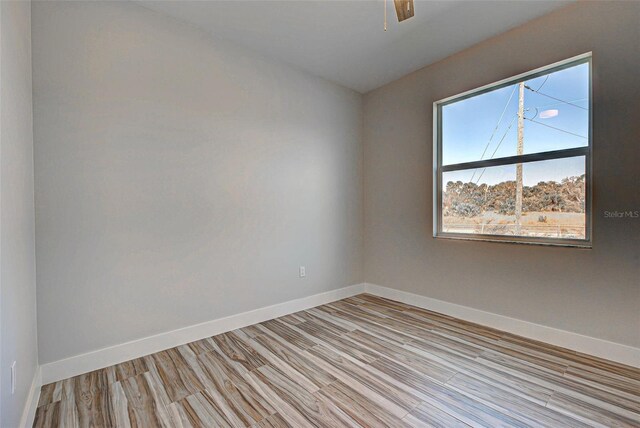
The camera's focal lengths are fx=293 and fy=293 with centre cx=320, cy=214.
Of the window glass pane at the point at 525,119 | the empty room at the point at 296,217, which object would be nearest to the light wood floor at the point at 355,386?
the empty room at the point at 296,217

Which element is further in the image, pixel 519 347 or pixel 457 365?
pixel 519 347

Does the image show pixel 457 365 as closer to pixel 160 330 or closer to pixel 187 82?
pixel 160 330

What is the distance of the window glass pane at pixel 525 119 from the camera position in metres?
2.37

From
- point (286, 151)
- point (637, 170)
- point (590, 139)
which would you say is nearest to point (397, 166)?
point (286, 151)

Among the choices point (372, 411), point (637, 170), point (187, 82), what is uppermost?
point (187, 82)

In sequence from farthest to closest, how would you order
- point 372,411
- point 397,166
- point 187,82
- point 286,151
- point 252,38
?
1. point 397,166
2. point 286,151
3. point 252,38
4. point 187,82
5. point 372,411

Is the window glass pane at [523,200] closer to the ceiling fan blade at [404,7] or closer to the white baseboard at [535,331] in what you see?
the white baseboard at [535,331]

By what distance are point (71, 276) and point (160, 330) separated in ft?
2.51

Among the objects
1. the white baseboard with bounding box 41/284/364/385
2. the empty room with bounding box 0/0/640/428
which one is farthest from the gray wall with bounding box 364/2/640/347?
the white baseboard with bounding box 41/284/364/385

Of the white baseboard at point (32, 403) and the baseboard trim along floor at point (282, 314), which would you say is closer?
the white baseboard at point (32, 403)

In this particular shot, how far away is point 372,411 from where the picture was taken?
1.66 metres

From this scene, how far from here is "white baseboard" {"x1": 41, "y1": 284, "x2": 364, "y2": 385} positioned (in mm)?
2010

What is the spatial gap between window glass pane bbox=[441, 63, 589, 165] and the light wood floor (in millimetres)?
1733

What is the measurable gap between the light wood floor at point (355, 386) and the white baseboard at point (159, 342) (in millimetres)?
76
